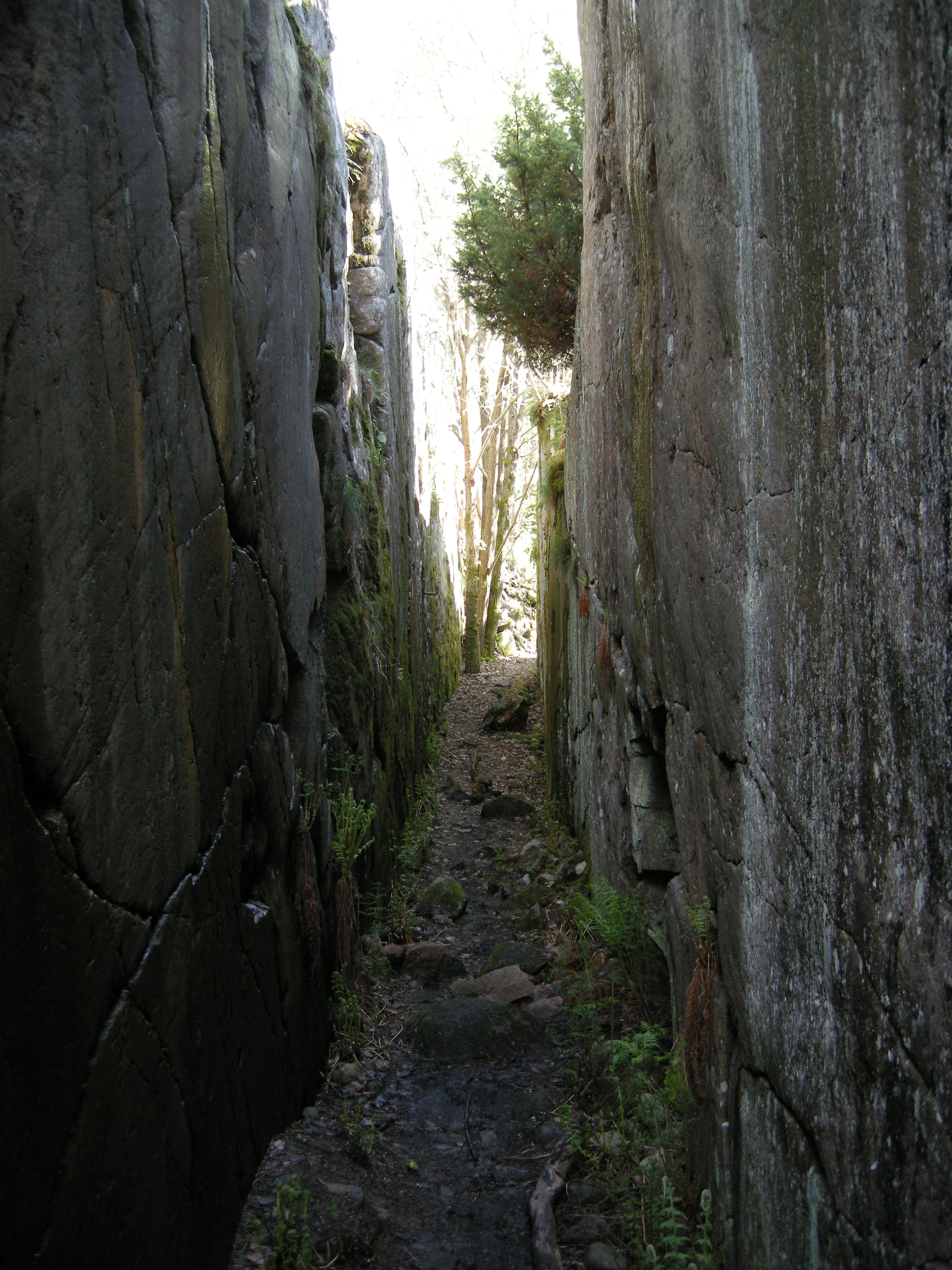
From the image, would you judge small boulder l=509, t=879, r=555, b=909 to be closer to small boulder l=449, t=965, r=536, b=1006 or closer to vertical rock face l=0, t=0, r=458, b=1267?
small boulder l=449, t=965, r=536, b=1006

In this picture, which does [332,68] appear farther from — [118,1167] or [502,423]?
[502,423]

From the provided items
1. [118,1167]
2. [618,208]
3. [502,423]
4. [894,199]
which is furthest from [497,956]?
[502,423]

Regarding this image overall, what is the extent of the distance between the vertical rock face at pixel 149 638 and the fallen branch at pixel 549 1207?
1016 millimetres

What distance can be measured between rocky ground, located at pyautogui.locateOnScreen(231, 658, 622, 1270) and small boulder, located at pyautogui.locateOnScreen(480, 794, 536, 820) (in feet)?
7.24

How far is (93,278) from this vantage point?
7.09 ft

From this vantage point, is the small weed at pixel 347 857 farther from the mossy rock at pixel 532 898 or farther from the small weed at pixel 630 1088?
the mossy rock at pixel 532 898

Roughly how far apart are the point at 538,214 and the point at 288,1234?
8471mm

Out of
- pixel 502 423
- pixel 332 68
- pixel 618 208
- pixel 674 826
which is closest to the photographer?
pixel 674 826

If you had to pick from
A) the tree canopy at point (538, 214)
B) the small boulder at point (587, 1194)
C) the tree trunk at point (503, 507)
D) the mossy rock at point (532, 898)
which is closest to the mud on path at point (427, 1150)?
the small boulder at point (587, 1194)

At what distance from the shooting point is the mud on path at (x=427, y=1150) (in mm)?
2973

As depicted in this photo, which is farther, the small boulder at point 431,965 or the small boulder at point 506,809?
the small boulder at point 506,809

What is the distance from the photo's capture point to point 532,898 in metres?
6.49

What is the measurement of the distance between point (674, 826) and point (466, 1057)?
159cm

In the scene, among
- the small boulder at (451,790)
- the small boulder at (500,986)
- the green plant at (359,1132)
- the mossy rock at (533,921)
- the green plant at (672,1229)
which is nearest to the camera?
the green plant at (672,1229)
